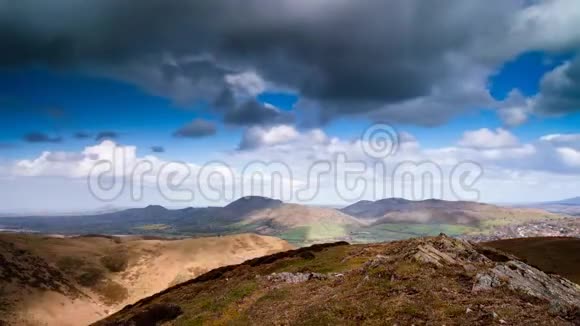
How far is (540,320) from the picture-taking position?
2167cm

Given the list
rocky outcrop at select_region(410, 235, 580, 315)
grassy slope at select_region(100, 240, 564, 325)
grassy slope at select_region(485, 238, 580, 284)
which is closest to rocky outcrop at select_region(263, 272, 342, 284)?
grassy slope at select_region(100, 240, 564, 325)

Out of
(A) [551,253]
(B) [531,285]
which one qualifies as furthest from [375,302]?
(A) [551,253]

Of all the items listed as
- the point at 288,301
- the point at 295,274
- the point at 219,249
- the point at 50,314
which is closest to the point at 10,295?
the point at 50,314

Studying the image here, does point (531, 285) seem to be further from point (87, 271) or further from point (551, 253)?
point (87, 271)

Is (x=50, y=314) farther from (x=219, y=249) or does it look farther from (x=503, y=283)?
(x=503, y=283)

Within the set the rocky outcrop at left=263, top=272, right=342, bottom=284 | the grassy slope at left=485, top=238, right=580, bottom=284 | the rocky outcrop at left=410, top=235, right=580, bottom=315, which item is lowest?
the grassy slope at left=485, top=238, right=580, bottom=284

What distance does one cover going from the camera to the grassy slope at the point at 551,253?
3120 inches

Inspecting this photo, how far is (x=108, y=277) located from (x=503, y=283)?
492ft

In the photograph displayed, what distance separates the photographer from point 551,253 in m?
93.2

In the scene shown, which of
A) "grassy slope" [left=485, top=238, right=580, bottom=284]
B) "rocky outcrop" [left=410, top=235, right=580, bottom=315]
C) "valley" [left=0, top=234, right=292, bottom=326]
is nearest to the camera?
"rocky outcrop" [left=410, top=235, right=580, bottom=315]

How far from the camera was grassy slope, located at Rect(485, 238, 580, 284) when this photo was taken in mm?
79250

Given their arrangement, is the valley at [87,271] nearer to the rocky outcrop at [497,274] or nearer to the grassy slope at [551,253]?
the rocky outcrop at [497,274]

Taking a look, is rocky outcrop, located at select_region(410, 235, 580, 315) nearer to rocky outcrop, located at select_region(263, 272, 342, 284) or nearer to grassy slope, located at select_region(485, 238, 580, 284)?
rocky outcrop, located at select_region(263, 272, 342, 284)

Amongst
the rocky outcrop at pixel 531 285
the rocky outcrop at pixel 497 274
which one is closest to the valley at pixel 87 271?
the rocky outcrop at pixel 497 274
